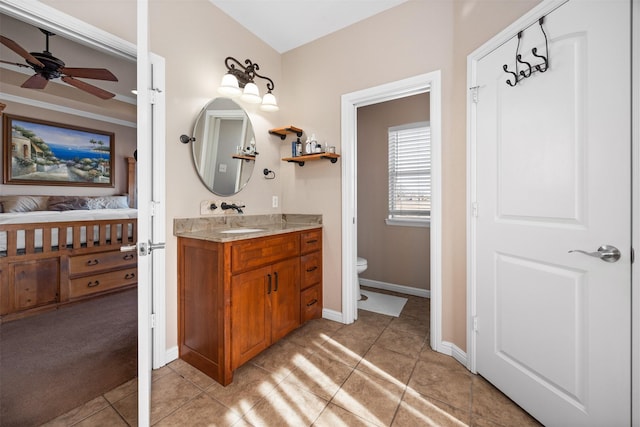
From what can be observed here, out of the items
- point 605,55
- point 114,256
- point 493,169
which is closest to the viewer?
point 605,55

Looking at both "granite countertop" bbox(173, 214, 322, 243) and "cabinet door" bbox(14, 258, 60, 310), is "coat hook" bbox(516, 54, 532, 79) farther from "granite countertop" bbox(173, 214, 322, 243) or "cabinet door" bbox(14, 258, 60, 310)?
"cabinet door" bbox(14, 258, 60, 310)

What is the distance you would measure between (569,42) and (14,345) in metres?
4.10

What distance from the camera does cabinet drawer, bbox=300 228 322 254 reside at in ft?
7.36

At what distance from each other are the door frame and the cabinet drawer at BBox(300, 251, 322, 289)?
9.6 inches

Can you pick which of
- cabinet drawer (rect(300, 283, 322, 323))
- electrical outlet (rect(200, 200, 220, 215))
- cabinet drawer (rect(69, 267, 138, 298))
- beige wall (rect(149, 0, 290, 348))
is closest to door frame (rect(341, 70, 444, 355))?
cabinet drawer (rect(300, 283, 322, 323))

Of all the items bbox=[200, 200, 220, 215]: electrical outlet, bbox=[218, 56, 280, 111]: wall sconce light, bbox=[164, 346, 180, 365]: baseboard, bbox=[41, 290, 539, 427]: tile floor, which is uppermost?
bbox=[218, 56, 280, 111]: wall sconce light

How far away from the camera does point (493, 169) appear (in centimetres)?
154

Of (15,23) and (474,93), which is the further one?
(15,23)

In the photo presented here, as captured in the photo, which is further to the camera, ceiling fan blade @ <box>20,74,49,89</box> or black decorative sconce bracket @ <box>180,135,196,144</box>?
ceiling fan blade @ <box>20,74,49,89</box>

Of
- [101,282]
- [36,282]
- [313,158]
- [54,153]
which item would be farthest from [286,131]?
[54,153]

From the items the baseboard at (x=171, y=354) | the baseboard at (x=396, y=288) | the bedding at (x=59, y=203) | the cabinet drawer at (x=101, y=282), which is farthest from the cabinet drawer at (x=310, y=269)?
the bedding at (x=59, y=203)

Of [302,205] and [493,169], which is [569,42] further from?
[302,205]

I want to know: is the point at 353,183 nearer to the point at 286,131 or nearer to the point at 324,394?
the point at 286,131

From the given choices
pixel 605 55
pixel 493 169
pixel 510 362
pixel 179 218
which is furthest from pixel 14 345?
pixel 605 55
